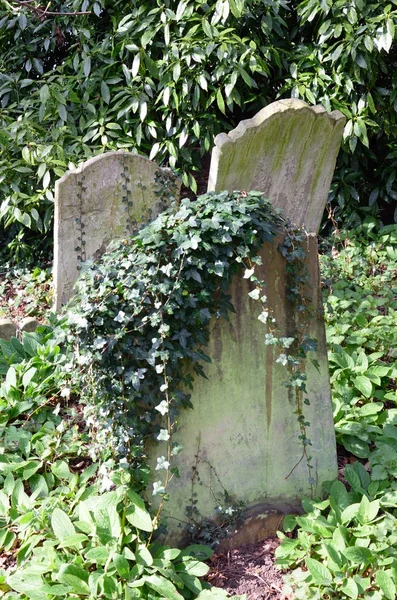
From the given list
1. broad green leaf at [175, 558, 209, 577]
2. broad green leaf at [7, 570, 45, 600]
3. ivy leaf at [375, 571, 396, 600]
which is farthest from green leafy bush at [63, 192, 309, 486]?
ivy leaf at [375, 571, 396, 600]

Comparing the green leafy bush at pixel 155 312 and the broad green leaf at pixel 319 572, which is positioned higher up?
the green leafy bush at pixel 155 312

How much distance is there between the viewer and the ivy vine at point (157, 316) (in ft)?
8.52

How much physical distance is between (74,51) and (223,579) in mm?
4824

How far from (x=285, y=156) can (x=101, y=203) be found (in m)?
1.26

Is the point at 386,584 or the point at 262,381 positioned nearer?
the point at 386,584

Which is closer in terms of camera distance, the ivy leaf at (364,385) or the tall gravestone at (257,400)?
the tall gravestone at (257,400)

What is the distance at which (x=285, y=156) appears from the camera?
10.8 ft

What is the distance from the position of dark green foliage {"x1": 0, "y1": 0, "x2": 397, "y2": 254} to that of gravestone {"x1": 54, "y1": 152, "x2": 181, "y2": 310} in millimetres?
1251

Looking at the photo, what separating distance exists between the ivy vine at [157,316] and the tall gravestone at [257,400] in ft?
0.38

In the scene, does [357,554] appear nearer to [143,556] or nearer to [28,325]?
[143,556]

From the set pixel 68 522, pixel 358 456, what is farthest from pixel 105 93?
pixel 68 522

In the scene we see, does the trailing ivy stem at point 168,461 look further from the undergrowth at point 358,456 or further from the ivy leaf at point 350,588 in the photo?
the ivy leaf at point 350,588

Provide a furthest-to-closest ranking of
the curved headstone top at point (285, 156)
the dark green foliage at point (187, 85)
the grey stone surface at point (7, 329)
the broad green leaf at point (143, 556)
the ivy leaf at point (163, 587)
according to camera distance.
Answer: the dark green foliage at point (187, 85), the grey stone surface at point (7, 329), the curved headstone top at point (285, 156), the broad green leaf at point (143, 556), the ivy leaf at point (163, 587)

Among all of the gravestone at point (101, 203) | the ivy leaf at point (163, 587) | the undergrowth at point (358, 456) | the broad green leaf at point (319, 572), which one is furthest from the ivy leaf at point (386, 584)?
the gravestone at point (101, 203)
